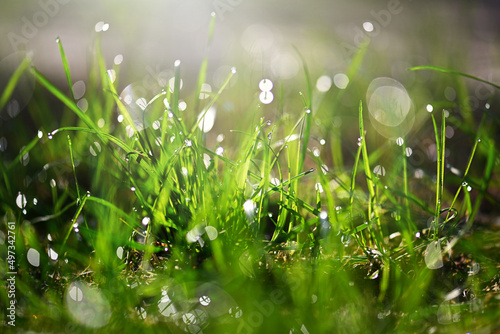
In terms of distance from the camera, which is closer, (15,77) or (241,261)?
(241,261)

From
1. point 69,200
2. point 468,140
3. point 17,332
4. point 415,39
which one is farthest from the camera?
point 415,39

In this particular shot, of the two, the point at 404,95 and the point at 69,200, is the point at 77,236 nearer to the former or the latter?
the point at 69,200

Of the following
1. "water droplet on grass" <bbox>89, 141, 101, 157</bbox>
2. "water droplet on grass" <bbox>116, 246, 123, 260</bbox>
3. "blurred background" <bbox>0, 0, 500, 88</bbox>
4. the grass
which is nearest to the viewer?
the grass

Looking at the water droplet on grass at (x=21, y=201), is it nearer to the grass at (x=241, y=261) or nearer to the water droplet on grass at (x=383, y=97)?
the grass at (x=241, y=261)

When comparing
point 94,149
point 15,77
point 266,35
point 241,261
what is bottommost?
point 266,35

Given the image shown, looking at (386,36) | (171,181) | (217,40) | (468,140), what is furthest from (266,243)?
(386,36)

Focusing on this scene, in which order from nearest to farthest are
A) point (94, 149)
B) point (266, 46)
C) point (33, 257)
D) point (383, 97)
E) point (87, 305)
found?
point (87, 305) < point (33, 257) < point (94, 149) < point (383, 97) < point (266, 46)

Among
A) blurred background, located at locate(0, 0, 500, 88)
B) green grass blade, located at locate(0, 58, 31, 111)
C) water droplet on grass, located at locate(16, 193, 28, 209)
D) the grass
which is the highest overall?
green grass blade, located at locate(0, 58, 31, 111)

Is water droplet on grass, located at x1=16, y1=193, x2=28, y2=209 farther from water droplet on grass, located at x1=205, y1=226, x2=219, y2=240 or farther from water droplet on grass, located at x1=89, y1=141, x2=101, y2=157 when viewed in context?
water droplet on grass, located at x1=205, y1=226, x2=219, y2=240

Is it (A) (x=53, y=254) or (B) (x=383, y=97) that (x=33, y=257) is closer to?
(A) (x=53, y=254)

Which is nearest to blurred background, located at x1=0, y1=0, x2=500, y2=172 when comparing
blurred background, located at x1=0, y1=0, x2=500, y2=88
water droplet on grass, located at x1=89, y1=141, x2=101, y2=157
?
blurred background, located at x1=0, y1=0, x2=500, y2=88

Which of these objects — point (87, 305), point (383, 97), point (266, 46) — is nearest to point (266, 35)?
point (266, 46)
